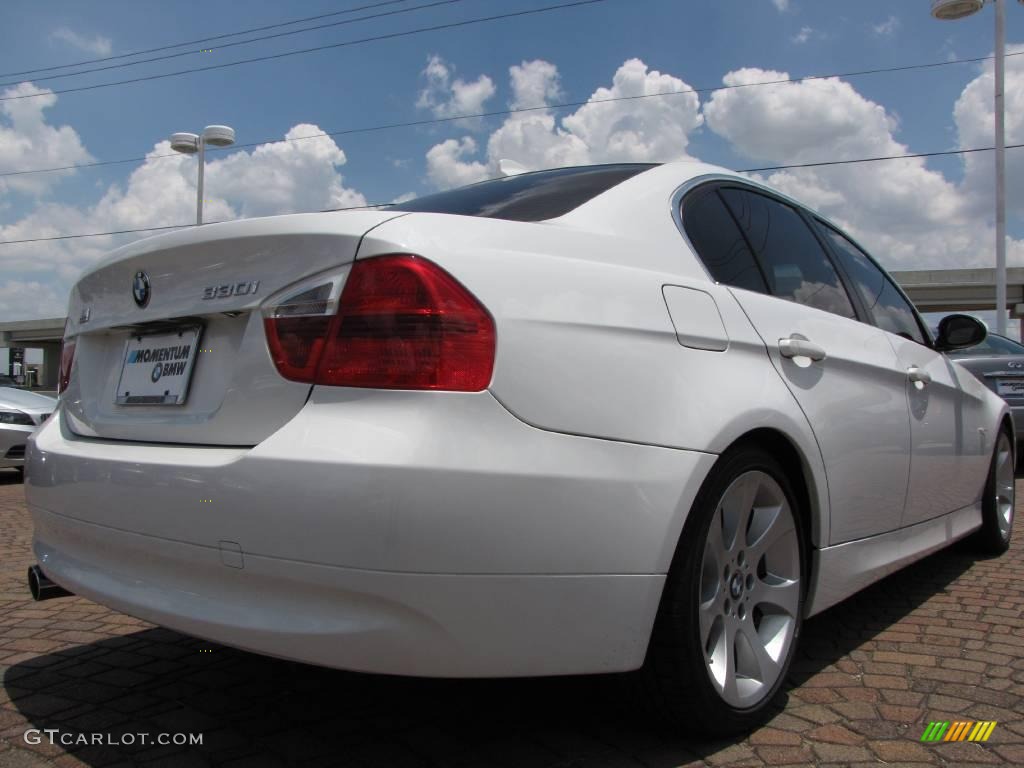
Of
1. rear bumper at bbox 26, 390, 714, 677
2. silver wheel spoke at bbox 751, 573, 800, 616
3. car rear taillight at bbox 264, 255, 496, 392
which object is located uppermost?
car rear taillight at bbox 264, 255, 496, 392

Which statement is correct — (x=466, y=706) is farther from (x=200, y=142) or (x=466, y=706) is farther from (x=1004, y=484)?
(x=200, y=142)

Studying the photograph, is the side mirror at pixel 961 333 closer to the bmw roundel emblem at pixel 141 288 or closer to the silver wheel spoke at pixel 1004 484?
the silver wheel spoke at pixel 1004 484

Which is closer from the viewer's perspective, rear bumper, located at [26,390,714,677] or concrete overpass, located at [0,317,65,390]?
rear bumper, located at [26,390,714,677]

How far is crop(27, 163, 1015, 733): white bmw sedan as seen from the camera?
1719 millimetres

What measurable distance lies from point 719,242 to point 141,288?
1.64 metres

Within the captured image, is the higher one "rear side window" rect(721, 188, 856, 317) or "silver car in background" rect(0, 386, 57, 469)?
"rear side window" rect(721, 188, 856, 317)

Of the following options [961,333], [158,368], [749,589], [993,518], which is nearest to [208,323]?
[158,368]

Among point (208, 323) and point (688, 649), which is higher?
point (208, 323)

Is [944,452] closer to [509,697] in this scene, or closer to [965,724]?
[965,724]

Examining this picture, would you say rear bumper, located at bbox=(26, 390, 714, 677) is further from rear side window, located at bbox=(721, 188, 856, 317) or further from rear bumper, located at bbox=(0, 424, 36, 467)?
rear bumper, located at bbox=(0, 424, 36, 467)

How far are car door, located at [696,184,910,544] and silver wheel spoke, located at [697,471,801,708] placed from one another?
0.87 feet

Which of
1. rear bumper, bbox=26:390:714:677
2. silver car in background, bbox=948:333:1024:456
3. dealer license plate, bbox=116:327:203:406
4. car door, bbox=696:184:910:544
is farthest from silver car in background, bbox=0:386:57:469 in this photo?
silver car in background, bbox=948:333:1024:456

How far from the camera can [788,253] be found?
118 inches

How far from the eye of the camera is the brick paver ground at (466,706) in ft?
7.00
